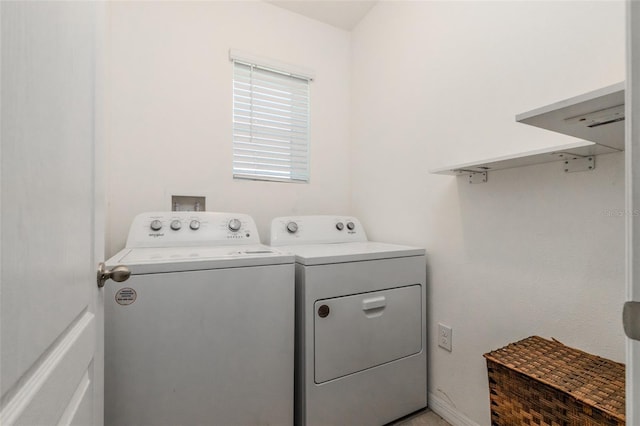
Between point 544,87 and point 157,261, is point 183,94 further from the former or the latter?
point 544,87

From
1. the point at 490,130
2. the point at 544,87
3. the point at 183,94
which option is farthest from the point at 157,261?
the point at 544,87

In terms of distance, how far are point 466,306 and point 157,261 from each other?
1.39 meters

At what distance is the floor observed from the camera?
148 centimetres

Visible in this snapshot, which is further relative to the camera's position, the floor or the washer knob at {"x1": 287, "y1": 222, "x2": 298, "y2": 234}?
the washer knob at {"x1": 287, "y1": 222, "x2": 298, "y2": 234}

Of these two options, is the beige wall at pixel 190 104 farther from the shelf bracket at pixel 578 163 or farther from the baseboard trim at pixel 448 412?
the shelf bracket at pixel 578 163

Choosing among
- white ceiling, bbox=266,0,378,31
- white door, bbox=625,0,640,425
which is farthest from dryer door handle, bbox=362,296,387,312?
white ceiling, bbox=266,0,378,31

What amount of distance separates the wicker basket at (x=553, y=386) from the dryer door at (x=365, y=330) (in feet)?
1.61

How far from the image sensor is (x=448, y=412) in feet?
4.87

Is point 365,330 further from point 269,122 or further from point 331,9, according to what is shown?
point 331,9

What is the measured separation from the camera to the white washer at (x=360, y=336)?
126 cm

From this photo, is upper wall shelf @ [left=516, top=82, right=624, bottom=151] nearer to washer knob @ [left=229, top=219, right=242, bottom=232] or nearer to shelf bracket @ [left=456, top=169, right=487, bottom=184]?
shelf bracket @ [left=456, top=169, right=487, bottom=184]

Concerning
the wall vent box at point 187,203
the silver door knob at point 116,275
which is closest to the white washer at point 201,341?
the silver door knob at point 116,275

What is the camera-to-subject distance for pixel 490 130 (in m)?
1.34

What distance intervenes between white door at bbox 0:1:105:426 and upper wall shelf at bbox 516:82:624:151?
88cm
